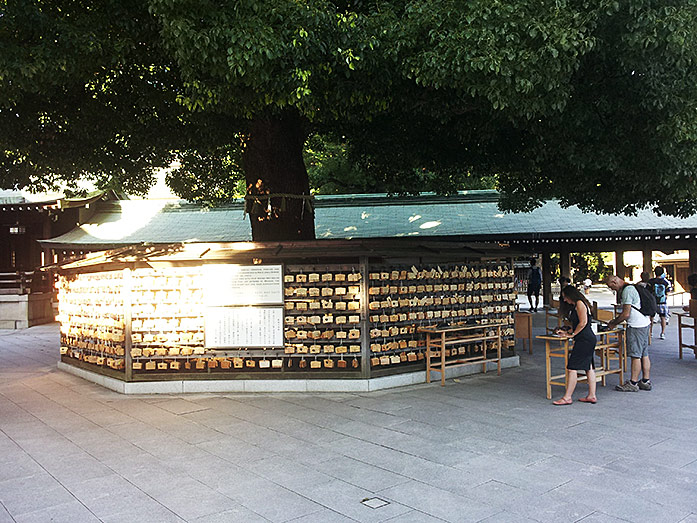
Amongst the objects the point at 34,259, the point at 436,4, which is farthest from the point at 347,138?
the point at 34,259

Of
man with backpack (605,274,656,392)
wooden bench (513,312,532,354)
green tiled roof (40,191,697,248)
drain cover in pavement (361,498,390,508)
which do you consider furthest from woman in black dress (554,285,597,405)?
green tiled roof (40,191,697,248)

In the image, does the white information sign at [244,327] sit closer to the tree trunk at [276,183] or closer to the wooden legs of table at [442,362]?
the tree trunk at [276,183]

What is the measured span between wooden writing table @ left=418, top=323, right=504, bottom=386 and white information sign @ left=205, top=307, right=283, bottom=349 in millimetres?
2417

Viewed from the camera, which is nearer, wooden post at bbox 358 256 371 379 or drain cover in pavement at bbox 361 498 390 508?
drain cover in pavement at bbox 361 498 390 508

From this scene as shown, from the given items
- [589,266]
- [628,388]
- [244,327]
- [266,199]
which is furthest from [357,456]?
[589,266]

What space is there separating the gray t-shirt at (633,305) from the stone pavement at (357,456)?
107 centimetres

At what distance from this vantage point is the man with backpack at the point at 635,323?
8.32m

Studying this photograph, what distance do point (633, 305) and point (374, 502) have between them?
18.6 feet

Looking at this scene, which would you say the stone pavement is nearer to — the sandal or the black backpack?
the sandal

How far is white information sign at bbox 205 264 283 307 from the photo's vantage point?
9023 mm

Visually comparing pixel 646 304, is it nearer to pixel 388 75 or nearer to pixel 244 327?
pixel 388 75

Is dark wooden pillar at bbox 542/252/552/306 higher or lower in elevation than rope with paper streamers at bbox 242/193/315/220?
lower

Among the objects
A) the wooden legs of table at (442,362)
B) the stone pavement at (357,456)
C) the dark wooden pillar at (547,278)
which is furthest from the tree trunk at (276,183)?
the dark wooden pillar at (547,278)

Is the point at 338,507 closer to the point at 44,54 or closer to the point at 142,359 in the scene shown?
the point at 142,359
